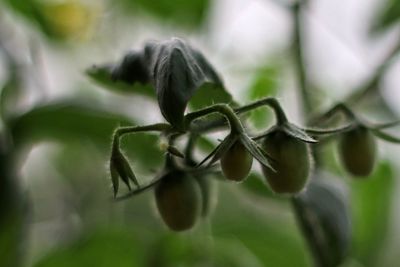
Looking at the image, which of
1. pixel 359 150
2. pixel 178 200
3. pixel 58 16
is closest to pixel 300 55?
pixel 359 150

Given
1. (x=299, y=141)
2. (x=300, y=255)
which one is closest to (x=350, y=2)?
(x=300, y=255)

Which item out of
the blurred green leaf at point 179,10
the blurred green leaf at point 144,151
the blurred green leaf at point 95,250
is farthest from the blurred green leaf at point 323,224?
the blurred green leaf at point 179,10

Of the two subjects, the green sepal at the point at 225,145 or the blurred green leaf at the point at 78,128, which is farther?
the blurred green leaf at the point at 78,128

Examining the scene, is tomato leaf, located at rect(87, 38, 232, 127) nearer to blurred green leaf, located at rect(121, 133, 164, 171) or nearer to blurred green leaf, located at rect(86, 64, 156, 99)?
blurred green leaf, located at rect(86, 64, 156, 99)

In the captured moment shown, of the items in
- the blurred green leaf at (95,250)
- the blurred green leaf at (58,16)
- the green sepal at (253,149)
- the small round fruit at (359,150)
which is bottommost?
the blurred green leaf at (95,250)

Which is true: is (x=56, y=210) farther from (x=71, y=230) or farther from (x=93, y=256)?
(x=93, y=256)

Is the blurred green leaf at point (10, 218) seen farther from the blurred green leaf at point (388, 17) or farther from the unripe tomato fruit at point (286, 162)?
the blurred green leaf at point (388, 17)

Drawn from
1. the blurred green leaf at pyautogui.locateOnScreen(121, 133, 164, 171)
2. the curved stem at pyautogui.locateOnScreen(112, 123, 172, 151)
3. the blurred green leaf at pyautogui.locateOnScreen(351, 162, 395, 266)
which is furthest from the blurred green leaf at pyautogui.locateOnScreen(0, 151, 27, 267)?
the blurred green leaf at pyautogui.locateOnScreen(351, 162, 395, 266)
